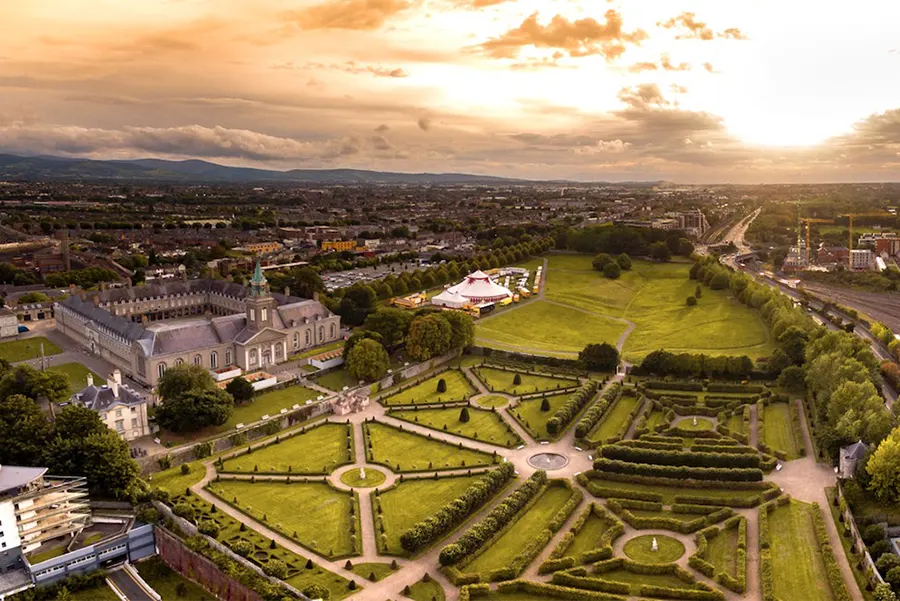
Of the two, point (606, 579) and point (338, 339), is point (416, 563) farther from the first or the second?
point (338, 339)

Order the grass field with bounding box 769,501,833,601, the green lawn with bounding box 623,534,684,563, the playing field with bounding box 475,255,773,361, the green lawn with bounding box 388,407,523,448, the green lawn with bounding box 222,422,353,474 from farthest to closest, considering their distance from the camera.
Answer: the playing field with bounding box 475,255,773,361, the green lawn with bounding box 388,407,523,448, the green lawn with bounding box 222,422,353,474, the green lawn with bounding box 623,534,684,563, the grass field with bounding box 769,501,833,601

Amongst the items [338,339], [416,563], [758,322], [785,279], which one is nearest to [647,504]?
[416,563]

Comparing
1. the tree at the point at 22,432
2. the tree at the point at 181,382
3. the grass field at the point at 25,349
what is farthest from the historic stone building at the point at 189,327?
the tree at the point at 22,432

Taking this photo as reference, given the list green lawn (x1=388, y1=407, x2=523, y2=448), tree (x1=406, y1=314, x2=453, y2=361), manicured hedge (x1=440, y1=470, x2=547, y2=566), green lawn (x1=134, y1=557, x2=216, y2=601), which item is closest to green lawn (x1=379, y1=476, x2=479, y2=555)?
manicured hedge (x1=440, y1=470, x2=547, y2=566)

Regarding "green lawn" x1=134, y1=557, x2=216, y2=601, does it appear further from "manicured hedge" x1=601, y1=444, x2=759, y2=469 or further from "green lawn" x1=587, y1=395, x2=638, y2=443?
"green lawn" x1=587, y1=395, x2=638, y2=443

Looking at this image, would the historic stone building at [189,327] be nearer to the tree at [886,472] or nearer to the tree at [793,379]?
the tree at [793,379]
